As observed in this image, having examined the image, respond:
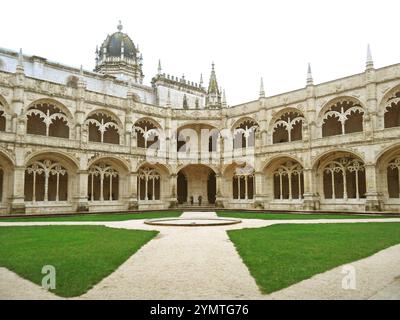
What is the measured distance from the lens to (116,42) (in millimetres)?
45781

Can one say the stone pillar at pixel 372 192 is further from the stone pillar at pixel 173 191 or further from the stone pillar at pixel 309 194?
the stone pillar at pixel 173 191

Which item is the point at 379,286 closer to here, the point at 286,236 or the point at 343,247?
the point at 343,247

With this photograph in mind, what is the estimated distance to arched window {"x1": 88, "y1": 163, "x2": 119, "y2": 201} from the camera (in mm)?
28344

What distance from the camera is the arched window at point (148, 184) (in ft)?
103

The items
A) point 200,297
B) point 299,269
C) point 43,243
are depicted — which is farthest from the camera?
point 43,243

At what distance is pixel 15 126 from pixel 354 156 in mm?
24304

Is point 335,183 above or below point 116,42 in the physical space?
below

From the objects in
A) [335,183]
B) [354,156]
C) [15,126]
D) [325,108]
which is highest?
[325,108]

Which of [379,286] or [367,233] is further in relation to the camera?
[367,233]

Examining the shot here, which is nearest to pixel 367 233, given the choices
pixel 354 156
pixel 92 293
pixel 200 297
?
pixel 200 297

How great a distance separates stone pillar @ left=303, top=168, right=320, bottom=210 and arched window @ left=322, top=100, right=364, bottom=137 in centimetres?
388

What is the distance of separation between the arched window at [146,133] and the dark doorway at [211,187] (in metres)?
6.91

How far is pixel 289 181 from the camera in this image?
29297 millimetres
